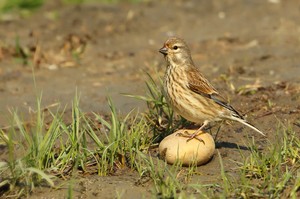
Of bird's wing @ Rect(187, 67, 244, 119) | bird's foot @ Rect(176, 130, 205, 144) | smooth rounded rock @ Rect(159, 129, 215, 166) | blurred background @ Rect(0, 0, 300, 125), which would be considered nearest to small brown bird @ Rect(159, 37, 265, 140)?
bird's wing @ Rect(187, 67, 244, 119)

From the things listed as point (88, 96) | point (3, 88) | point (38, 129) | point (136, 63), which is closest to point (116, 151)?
point (38, 129)

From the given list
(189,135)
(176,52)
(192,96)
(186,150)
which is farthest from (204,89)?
(186,150)

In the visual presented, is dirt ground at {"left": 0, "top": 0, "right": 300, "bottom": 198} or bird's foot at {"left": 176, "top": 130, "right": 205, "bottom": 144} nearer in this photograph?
bird's foot at {"left": 176, "top": 130, "right": 205, "bottom": 144}

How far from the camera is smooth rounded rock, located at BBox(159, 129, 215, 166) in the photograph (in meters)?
6.15

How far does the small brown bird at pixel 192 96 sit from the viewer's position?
22.0 feet

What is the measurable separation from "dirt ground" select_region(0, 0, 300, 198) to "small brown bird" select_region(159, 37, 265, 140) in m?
0.28

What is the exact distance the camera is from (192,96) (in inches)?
268

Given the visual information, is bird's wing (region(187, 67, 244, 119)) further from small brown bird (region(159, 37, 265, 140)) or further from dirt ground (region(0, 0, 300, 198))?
dirt ground (region(0, 0, 300, 198))

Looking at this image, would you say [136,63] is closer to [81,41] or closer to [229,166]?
[81,41]

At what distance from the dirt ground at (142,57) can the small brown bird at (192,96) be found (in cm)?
28

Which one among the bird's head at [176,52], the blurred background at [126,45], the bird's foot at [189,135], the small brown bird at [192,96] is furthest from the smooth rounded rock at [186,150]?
the blurred background at [126,45]

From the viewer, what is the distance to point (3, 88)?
A: 9.24 meters

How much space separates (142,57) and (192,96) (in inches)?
149

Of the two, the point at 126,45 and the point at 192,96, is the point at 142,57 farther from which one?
the point at 192,96
